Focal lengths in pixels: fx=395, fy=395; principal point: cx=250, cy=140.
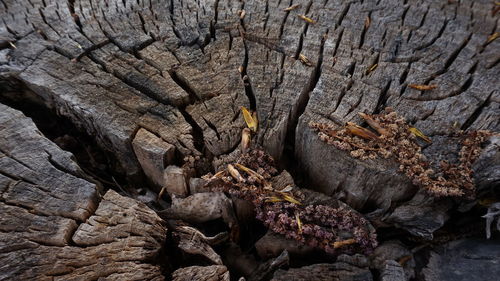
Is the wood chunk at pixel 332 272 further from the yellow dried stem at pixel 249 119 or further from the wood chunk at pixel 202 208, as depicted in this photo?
the yellow dried stem at pixel 249 119

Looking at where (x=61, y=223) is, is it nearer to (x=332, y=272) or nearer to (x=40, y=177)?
(x=40, y=177)

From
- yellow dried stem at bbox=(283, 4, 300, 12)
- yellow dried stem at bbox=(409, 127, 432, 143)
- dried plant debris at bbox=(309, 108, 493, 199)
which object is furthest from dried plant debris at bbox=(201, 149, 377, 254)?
yellow dried stem at bbox=(283, 4, 300, 12)

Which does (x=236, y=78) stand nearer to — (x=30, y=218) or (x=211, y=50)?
(x=211, y=50)

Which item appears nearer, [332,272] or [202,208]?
[332,272]

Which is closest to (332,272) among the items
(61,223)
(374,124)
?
(374,124)

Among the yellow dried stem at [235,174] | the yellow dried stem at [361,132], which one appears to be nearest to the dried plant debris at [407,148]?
the yellow dried stem at [361,132]

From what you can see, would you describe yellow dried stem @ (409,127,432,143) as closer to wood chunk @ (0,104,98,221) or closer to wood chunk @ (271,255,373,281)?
wood chunk @ (271,255,373,281)

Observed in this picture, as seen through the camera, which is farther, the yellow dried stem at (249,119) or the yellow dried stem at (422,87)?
the yellow dried stem at (422,87)
